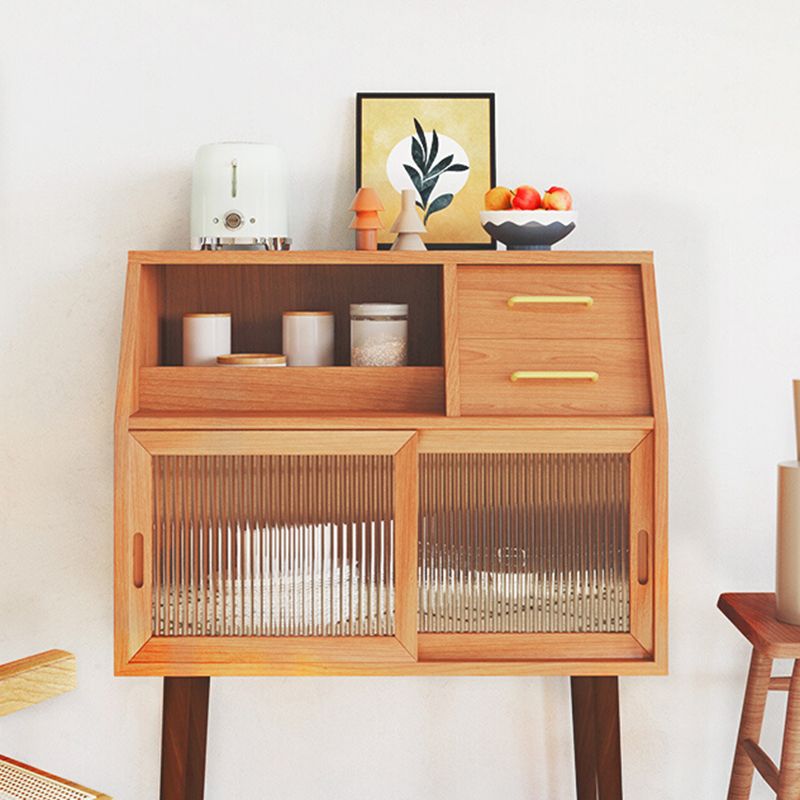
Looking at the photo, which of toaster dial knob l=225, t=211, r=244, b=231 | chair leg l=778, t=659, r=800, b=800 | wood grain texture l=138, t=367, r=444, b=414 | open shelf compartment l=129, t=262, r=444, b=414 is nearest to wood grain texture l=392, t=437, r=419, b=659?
wood grain texture l=138, t=367, r=444, b=414

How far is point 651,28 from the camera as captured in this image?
2.14m

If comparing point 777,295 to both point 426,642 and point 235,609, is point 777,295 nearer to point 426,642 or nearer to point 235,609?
point 426,642

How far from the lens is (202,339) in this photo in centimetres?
196

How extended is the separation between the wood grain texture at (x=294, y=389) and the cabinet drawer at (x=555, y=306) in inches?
5.2

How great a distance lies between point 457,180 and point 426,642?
36.5 inches

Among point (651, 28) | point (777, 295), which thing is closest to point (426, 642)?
point (777, 295)

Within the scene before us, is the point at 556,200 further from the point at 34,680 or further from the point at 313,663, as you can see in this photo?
the point at 34,680

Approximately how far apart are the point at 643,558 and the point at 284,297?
873mm

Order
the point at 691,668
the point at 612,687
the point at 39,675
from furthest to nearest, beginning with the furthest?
the point at 691,668
the point at 612,687
the point at 39,675

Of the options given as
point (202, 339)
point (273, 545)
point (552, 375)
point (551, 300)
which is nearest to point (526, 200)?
point (551, 300)

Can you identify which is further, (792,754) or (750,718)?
(750,718)

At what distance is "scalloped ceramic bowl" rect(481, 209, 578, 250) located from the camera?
1.89 metres

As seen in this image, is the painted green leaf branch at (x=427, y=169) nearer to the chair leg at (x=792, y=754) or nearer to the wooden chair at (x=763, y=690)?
the wooden chair at (x=763, y=690)

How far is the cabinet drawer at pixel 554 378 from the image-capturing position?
6.04 feet
